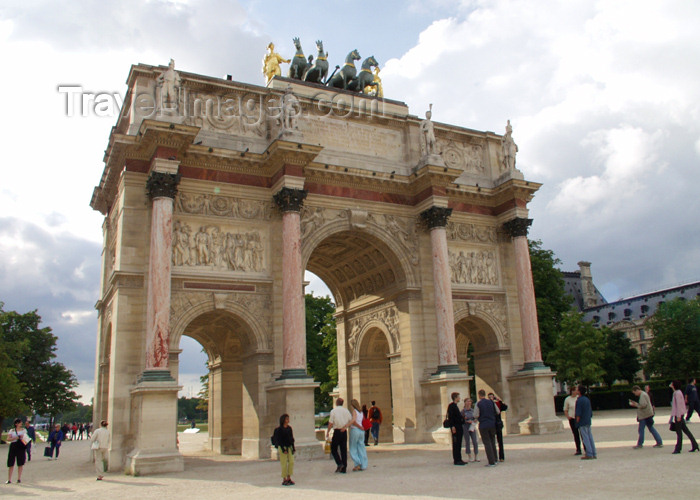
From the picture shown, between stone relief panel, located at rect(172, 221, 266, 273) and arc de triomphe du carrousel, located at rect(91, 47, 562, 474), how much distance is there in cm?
5

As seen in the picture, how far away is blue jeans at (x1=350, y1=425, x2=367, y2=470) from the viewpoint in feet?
47.4

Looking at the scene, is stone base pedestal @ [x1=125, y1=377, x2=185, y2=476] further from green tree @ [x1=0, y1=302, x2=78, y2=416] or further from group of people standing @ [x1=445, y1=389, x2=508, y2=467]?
green tree @ [x1=0, y1=302, x2=78, y2=416]

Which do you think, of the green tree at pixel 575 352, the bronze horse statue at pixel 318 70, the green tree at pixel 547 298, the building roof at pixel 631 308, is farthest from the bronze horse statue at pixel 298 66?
the building roof at pixel 631 308

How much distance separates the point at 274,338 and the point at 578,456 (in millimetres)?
10520

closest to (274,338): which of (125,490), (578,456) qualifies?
(125,490)

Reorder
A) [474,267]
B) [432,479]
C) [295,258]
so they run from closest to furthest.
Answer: [432,479] < [295,258] < [474,267]

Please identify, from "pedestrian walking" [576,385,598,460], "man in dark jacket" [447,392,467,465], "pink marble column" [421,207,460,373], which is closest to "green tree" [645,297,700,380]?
"pink marble column" [421,207,460,373]

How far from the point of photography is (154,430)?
674 inches

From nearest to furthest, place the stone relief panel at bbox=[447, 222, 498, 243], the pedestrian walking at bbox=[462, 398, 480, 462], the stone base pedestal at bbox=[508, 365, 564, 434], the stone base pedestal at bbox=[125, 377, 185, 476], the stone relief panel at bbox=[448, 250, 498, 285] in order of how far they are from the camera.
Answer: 1. the pedestrian walking at bbox=[462, 398, 480, 462]
2. the stone base pedestal at bbox=[125, 377, 185, 476]
3. the stone base pedestal at bbox=[508, 365, 564, 434]
4. the stone relief panel at bbox=[448, 250, 498, 285]
5. the stone relief panel at bbox=[447, 222, 498, 243]

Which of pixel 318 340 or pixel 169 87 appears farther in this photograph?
pixel 318 340

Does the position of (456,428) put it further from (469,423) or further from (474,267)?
(474,267)

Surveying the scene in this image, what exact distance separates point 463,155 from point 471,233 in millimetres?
3635

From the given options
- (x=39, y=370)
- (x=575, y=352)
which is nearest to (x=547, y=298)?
(x=575, y=352)

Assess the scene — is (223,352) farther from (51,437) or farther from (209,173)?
(51,437)
